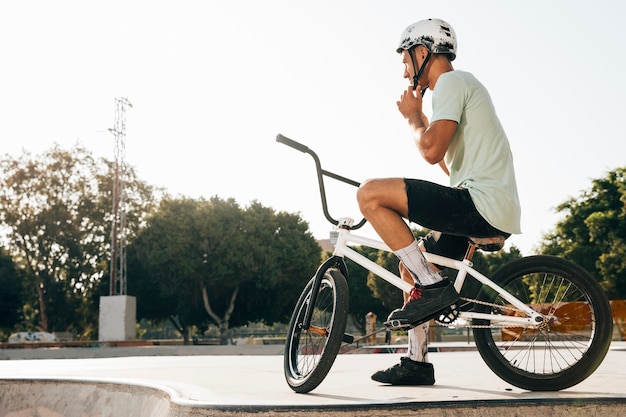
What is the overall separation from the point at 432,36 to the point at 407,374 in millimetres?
2196

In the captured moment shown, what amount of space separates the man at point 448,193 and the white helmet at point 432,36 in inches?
0.6

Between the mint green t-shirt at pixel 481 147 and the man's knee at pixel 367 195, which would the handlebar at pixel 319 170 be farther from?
the mint green t-shirt at pixel 481 147

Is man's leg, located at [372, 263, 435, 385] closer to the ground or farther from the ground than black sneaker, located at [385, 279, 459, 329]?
closer to the ground

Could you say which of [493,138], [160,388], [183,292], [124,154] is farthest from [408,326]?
[183,292]

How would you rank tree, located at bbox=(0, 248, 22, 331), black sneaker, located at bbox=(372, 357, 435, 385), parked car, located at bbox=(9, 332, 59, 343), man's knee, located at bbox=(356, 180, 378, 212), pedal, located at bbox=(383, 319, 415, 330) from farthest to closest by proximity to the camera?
parked car, located at bbox=(9, 332, 59, 343), tree, located at bbox=(0, 248, 22, 331), black sneaker, located at bbox=(372, 357, 435, 385), man's knee, located at bbox=(356, 180, 378, 212), pedal, located at bbox=(383, 319, 415, 330)

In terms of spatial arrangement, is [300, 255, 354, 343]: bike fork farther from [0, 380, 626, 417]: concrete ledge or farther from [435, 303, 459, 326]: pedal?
[0, 380, 626, 417]: concrete ledge

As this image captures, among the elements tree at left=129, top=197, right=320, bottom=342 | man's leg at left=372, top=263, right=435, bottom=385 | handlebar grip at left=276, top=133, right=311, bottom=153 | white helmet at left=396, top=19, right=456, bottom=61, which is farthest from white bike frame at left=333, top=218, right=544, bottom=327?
tree at left=129, top=197, right=320, bottom=342

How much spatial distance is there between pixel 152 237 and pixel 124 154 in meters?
6.71

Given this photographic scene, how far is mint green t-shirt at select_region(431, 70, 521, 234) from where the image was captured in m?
3.90

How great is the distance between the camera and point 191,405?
10.3ft

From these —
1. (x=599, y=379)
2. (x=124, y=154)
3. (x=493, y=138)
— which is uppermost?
(x=124, y=154)

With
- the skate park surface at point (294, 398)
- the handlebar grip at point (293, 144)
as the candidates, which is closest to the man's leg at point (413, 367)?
the skate park surface at point (294, 398)

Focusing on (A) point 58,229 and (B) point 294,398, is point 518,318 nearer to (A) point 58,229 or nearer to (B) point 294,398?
(B) point 294,398

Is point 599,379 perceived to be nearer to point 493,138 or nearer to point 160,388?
point 493,138
